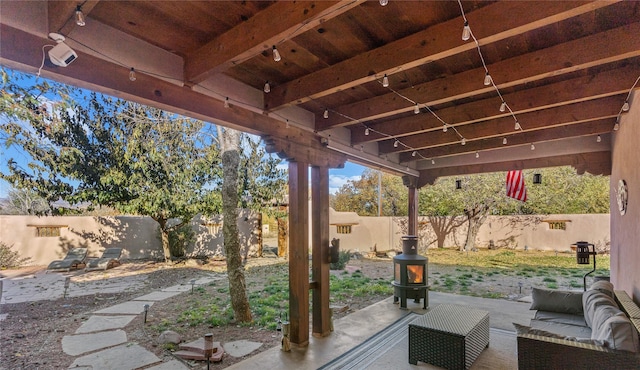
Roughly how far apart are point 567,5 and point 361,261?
903 centimetres

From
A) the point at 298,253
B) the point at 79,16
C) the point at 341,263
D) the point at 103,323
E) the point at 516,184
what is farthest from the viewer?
the point at 341,263

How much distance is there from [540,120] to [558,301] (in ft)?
6.32

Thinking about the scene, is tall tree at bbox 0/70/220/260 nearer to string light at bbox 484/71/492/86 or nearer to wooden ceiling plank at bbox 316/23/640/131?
wooden ceiling plank at bbox 316/23/640/131

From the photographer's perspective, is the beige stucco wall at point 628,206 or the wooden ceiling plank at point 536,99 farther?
the beige stucco wall at point 628,206

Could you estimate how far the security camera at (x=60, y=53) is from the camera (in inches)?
60.3

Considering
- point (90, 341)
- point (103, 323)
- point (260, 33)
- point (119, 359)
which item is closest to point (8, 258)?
point (103, 323)

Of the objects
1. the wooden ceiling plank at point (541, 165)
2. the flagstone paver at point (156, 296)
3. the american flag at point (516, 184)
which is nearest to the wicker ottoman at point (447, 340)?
the wooden ceiling plank at point (541, 165)

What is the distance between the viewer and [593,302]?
2777 mm

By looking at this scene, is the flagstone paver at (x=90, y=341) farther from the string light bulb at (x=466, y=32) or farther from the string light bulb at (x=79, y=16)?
the string light bulb at (x=466, y=32)

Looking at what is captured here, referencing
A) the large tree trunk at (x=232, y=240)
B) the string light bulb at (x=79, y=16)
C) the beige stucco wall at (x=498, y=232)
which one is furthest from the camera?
the beige stucco wall at (x=498, y=232)

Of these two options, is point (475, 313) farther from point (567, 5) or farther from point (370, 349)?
point (567, 5)

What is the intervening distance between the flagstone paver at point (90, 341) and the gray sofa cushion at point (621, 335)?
446cm

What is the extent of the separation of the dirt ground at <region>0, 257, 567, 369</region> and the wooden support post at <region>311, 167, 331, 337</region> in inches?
21.6

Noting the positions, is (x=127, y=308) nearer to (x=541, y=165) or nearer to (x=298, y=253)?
(x=298, y=253)
